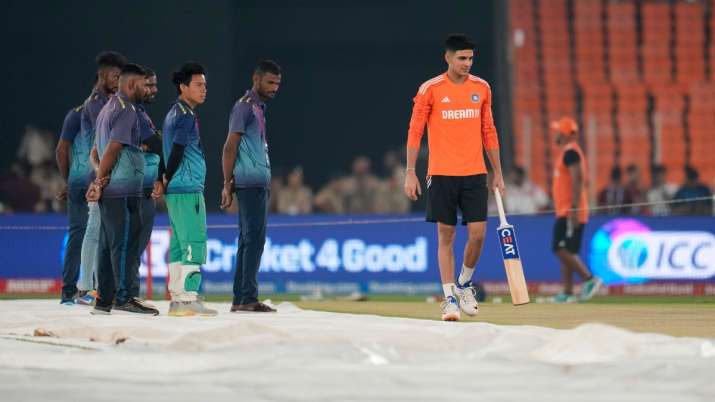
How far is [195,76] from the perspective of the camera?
11859 mm

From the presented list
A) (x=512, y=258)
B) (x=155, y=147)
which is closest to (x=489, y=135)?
(x=512, y=258)

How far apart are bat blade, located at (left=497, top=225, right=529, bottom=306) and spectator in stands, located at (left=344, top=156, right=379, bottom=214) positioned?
10445 mm

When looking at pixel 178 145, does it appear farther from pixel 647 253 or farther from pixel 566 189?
pixel 647 253

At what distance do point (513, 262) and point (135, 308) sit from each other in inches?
124

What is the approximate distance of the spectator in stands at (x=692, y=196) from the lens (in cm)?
1917

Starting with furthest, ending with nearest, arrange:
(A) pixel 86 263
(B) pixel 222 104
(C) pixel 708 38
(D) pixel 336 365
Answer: (C) pixel 708 38 → (B) pixel 222 104 → (A) pixel 86 263 → (D) pixel 336 365

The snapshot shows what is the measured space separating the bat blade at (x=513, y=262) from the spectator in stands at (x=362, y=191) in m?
10.4

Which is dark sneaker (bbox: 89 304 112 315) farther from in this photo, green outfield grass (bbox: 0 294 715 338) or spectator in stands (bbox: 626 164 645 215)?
spectator in stands (bbox: 626 164 645 215)

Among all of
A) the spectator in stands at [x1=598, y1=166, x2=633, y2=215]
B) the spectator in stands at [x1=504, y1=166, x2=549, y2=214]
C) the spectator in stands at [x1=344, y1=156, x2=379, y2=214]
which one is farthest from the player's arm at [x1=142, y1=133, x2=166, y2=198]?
the spectator in stands at [x1=344, y1=156, x2=379, y2=214]

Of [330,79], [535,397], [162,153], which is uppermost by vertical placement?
[330,79]

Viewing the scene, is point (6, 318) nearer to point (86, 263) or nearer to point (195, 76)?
point (86, 263)

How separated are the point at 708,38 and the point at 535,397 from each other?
2354 centimetres

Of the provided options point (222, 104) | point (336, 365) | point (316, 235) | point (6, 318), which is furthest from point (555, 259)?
point (336, 365)

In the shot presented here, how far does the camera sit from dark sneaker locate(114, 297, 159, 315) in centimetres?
1191
